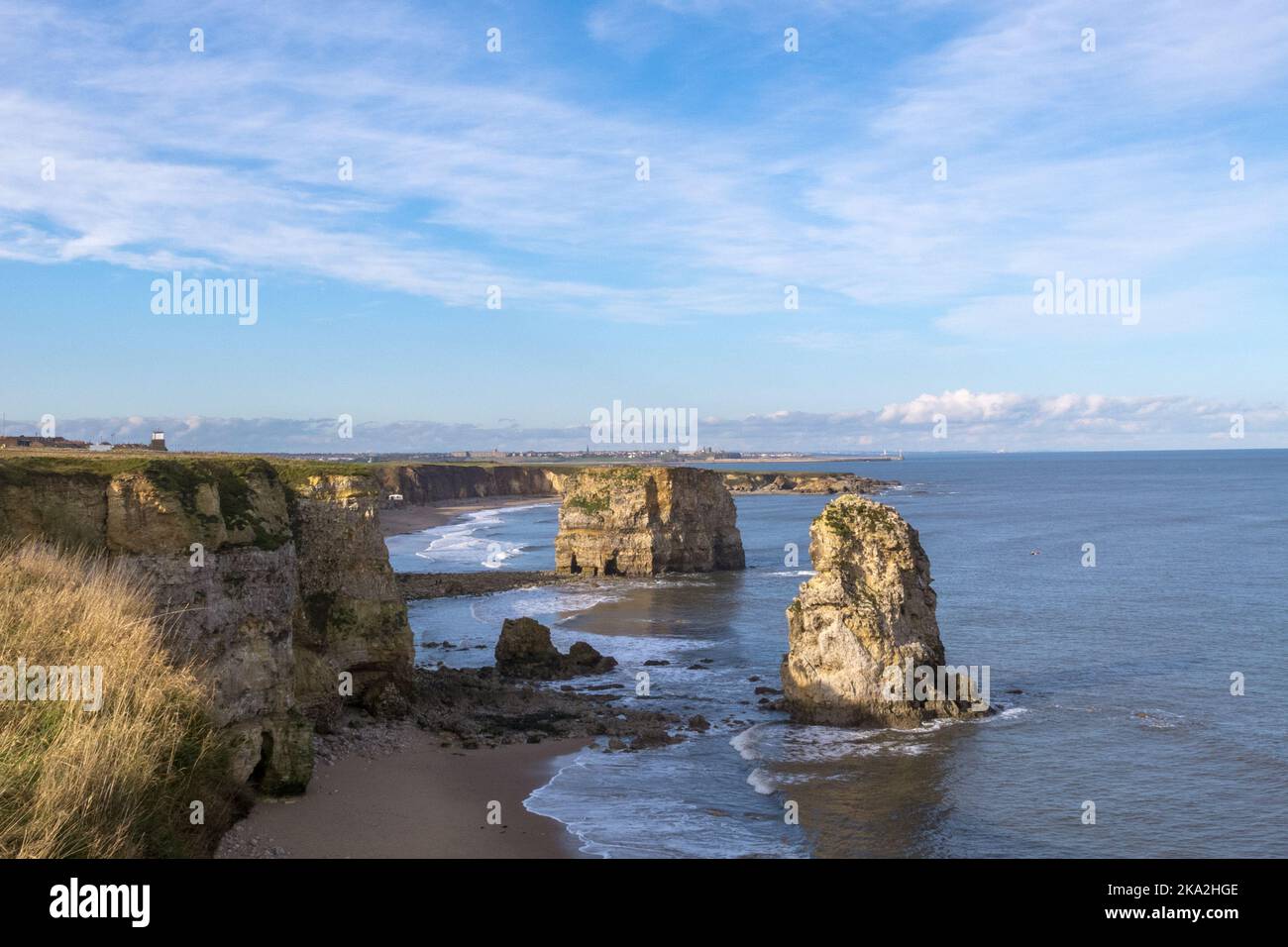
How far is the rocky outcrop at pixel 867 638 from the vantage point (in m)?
34.6

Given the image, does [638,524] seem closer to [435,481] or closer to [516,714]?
[516,714]

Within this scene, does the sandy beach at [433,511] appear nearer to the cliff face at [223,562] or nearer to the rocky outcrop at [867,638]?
the rocky outcrop at [867,638]

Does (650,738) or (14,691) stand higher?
(14,691)

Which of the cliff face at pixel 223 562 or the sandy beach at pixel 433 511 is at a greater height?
the cliff face at pixel 223 562

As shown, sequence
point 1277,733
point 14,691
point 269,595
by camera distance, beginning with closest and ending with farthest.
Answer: point 14,691 → point 269,595 → point 1277,733

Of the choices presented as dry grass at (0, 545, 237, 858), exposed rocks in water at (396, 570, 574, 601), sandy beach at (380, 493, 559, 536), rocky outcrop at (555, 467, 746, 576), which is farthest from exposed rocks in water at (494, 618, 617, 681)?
sandy beach at (380, 493, 559, 536)

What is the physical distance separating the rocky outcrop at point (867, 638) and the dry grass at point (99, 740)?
70.5ft

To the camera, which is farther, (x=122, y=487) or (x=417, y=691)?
(x=417, y=691)

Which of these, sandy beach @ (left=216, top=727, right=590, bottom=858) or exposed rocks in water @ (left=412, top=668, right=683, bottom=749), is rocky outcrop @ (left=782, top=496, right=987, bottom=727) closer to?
exposed rocks in water @ (left=412, top=668, right=683, bottom=749)

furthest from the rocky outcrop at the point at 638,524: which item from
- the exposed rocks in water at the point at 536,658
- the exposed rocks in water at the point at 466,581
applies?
the exposed rocks in water at the point at 536,658

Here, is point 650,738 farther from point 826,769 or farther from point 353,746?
point 353,746
